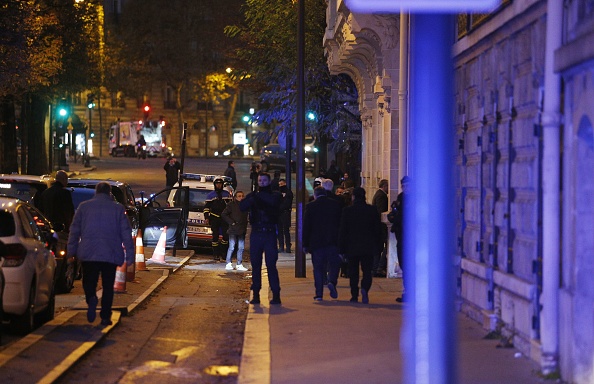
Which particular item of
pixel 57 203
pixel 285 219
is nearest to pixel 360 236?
pixel 57 203

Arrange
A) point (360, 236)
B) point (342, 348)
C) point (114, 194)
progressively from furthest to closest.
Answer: point (114, 194)
point (360, 236)
point (342, 348)

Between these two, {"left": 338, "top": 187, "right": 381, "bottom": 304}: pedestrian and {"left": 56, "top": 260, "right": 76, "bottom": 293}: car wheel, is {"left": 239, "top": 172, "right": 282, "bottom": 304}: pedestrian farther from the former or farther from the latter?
{"left": 56, "top": 260, "right": 76, "bottom": 293}: car wheel

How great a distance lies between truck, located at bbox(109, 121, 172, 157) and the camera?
93.8 metres

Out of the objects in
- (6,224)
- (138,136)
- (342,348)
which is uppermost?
(138,136)

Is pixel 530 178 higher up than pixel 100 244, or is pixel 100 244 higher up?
pixel 530 178

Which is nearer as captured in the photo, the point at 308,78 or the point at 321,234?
the point at 321,234

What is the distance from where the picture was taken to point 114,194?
23172 mm

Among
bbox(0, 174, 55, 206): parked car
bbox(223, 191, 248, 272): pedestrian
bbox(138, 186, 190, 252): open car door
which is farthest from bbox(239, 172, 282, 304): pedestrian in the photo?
bbox(138, 186, 190, 252): open car door

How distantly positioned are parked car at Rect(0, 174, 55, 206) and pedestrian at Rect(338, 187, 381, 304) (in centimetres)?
621

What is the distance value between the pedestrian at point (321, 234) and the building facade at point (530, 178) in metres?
2.05

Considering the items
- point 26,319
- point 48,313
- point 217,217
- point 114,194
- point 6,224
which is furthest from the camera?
point 217,217

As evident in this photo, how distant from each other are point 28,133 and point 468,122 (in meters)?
39.2

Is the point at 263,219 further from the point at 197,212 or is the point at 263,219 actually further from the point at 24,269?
the point at 197,212

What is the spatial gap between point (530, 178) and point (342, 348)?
2.53m
